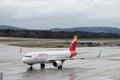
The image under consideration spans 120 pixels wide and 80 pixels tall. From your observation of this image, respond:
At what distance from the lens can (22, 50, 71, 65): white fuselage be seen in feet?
147

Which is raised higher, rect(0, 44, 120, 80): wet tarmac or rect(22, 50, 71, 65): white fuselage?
rect(22, 50, 71, 65): white fuselage

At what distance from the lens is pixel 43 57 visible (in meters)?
45.8

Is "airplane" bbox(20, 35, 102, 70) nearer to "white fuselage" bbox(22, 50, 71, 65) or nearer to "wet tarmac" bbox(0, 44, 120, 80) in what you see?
"white fuselage" bbox(22, 50, 71, 65)

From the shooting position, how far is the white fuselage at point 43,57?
147ft

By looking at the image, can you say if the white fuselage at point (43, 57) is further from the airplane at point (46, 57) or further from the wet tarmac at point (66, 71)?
the wet tarmac at point (66, 71)

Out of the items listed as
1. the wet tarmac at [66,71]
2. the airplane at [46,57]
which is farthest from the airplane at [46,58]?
the wet tarmac at [66,71]

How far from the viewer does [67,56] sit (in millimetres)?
48531

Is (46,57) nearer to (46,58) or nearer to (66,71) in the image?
(46,58)

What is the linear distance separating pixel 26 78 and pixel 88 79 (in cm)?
633

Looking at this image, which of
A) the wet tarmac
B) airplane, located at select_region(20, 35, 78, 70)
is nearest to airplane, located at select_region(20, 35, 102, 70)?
airplane, located at select_region(20, 35, 78, 70)

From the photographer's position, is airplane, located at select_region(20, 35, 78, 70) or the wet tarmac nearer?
the wet tarmac

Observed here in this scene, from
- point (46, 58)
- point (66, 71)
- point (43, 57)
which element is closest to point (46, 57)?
point (46, 58)

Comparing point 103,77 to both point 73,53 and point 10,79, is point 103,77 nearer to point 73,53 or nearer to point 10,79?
point 10,79

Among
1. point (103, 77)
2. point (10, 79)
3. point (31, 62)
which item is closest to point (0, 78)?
point (10, 79)
